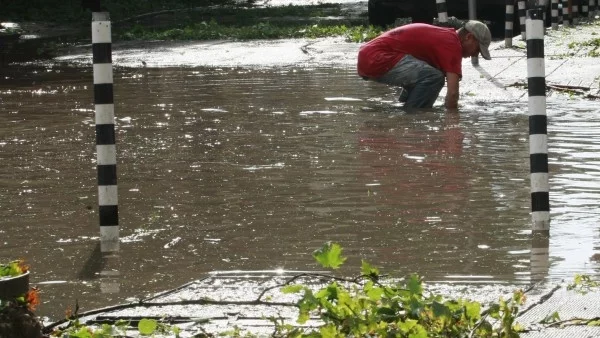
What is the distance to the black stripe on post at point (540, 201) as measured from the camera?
7.36 m

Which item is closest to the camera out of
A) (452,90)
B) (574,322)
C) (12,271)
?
(12,271)

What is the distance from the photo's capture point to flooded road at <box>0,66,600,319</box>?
6.53m

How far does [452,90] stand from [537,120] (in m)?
5.79

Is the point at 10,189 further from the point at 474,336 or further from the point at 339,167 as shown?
the point at 474,336

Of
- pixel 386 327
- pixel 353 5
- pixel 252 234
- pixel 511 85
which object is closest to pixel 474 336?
pixel 386 327

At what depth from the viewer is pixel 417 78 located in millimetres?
13305

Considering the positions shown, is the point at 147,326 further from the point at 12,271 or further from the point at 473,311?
the point at 473,311

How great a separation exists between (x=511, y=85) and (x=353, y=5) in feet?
71.0

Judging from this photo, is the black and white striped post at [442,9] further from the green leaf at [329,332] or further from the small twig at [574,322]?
the green leaf at [329,332]

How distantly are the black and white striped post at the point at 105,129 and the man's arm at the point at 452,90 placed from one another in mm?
6156

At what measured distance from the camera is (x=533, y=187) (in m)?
7.42

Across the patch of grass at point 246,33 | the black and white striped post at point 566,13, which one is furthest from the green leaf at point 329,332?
the black and white striped post at point 566,13

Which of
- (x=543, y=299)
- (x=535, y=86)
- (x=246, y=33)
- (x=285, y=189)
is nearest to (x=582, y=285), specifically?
(x=543, y=299)

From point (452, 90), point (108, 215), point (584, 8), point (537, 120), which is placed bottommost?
point (584, 8)
